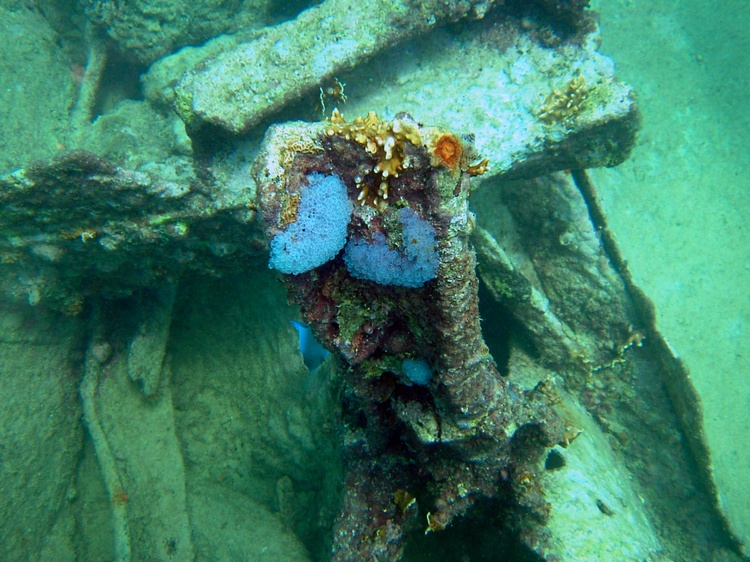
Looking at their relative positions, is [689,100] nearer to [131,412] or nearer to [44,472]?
[131,412]

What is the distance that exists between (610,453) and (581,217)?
2690mm

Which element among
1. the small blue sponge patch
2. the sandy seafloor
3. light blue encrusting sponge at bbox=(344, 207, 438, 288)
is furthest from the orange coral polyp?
the sandy seafloor

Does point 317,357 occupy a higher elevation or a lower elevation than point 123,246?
lower

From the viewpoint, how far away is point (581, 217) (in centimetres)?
432

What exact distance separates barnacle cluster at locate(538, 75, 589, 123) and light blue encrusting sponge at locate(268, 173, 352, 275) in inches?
107

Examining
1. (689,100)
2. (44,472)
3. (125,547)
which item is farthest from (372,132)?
(689,100)

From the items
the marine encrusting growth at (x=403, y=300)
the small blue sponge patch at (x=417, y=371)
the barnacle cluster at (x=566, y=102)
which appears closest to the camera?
the marine encrusting growth at (x=403, y=300)

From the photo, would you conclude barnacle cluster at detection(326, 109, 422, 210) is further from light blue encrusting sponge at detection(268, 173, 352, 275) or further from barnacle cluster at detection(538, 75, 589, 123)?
barnacle cluster at detection(538, 75, 589, 123)

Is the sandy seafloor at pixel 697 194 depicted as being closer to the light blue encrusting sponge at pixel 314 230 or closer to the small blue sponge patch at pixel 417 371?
the small blue sponge patch at pixel 417 371

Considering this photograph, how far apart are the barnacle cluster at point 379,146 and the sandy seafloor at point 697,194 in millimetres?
4894

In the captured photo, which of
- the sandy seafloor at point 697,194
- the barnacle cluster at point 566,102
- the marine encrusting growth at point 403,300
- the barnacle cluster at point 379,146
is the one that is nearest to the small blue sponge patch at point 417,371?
the marine encrusting growth at point 403,300

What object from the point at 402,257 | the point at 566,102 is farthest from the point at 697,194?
the point at 402,257

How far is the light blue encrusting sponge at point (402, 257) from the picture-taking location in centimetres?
182

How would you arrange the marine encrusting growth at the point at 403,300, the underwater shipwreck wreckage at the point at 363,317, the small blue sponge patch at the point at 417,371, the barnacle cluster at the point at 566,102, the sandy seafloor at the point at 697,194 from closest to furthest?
the marine encrusting growth at the point at 403,300 → the underwater shipwreck wreckage at the point at 363,317 → the small blue sponge patch at the point at 417,371 → the barnacle cluster at the point at 566,102 → the sandy seafloor at the point at 697,194
